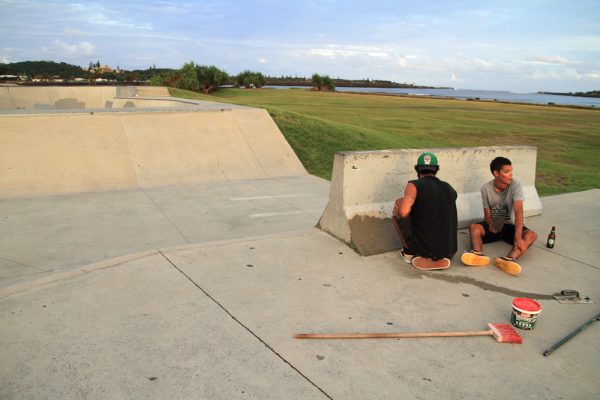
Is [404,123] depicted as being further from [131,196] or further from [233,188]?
[131,196]

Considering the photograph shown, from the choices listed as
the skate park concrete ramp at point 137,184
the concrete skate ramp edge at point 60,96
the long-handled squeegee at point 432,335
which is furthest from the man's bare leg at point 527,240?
the concrete skate ramp edge at point 60,96

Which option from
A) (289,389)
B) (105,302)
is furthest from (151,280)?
(289,389)

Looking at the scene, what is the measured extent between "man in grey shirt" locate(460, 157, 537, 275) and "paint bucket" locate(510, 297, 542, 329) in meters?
1.15

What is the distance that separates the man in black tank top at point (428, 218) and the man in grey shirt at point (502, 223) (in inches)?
15.6

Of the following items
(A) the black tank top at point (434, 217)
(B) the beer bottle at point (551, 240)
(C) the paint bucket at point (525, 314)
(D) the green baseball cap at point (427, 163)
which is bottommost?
(C) the paint bucket at point (525, 314)

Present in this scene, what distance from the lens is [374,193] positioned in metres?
5.71

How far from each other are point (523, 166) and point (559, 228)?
1232 millimetres

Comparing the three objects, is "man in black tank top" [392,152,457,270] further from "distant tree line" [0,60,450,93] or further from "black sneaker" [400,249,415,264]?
"distant tree line" [0,60,450,93]

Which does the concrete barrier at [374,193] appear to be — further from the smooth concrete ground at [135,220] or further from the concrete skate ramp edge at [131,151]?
the concrete skate ramp edge at [131,151]

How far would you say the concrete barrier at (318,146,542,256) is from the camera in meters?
5.45

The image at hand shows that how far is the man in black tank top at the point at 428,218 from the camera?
4.62 meters

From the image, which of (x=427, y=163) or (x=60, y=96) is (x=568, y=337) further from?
(x=60, y=96)

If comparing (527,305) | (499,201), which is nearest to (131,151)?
(499,201)

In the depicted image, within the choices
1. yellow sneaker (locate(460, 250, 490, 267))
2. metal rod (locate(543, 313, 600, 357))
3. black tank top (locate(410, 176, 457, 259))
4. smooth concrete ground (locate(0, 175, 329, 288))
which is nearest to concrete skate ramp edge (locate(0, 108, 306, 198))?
smooth concrete ground (locate(0, 175, 329, 288))
